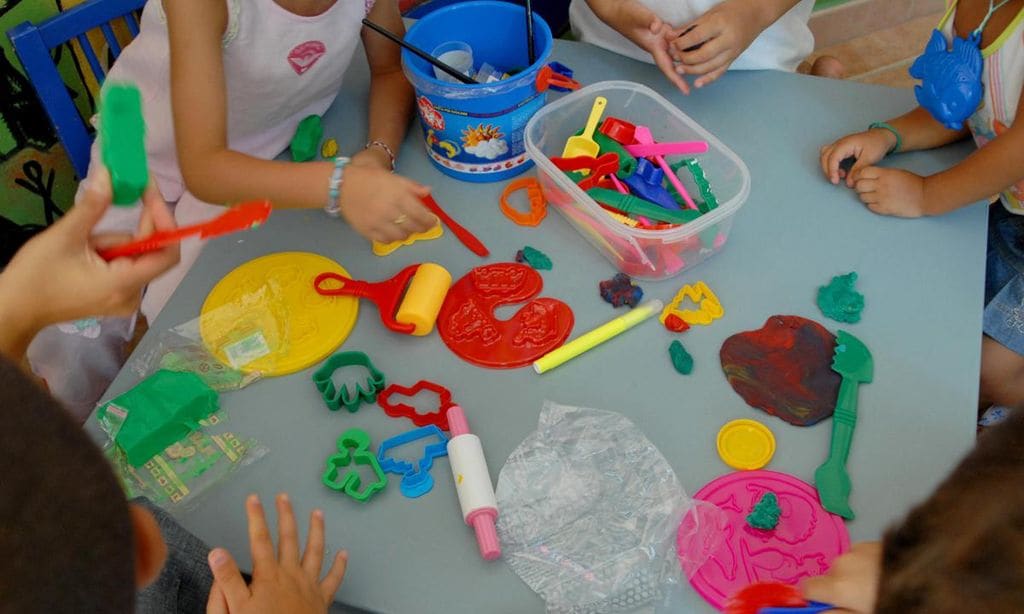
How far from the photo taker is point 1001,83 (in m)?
0.93

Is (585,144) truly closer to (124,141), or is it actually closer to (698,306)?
(698,306)

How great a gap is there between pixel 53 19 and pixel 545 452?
79 centimetres

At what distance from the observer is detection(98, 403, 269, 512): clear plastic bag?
2.38 ft

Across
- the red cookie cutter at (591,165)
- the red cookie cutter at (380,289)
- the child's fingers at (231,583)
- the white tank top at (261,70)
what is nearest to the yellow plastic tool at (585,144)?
the red cookie cutter at (591,165)

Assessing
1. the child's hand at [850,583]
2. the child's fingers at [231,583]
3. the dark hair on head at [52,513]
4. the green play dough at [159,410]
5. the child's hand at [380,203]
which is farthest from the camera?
the child's hand at [380,203]

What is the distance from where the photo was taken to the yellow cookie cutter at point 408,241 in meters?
0.90

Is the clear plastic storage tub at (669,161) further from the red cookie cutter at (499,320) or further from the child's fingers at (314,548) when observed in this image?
the child's fingers at (314,548)

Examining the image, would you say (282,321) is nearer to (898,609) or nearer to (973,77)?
(898,609)

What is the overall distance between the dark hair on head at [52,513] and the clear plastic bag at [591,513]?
0.35 metres

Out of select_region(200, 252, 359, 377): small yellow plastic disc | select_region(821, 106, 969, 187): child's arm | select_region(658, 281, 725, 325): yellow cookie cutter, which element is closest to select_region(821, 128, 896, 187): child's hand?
select_region(821, 106, 969, 187): child's arm

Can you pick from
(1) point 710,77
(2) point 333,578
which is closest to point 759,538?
(2) point 333,578

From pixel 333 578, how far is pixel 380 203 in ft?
1.25

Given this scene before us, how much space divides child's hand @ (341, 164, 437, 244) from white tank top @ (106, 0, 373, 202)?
235 mm

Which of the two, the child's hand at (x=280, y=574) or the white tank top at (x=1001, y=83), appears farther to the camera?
the white tank top at (x=1001, y=83)
